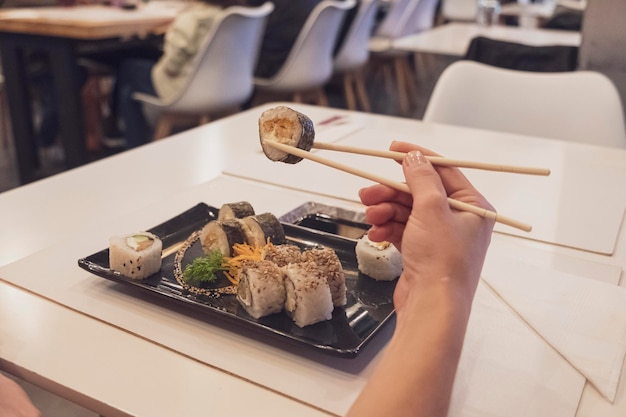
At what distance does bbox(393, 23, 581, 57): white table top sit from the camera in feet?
9.43

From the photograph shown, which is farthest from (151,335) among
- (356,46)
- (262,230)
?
(356,46)

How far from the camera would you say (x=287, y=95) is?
12.7 feet

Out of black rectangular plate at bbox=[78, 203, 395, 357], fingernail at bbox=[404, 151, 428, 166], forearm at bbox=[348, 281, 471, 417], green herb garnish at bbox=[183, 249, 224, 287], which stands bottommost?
black rectangular plate at bbox=[78, 203, 395, 357]

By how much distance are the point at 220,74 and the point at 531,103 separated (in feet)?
5.34

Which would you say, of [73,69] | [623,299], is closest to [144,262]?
[623,299]

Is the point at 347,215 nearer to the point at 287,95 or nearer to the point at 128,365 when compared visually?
the point at 128,365

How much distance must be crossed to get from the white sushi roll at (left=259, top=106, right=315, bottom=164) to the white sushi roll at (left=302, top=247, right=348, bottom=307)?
5.3 inches

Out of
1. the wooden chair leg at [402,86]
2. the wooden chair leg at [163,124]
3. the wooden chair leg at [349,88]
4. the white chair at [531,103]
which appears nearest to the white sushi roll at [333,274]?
the white chair at [531,103]

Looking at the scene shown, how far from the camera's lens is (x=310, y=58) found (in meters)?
3.69

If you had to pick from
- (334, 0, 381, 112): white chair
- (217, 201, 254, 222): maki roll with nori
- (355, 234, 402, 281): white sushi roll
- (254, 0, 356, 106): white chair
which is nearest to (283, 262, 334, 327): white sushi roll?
A: (355, 234, 402, 281): white sushi roll

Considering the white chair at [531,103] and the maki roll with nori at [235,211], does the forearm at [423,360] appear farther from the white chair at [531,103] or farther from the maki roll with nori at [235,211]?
the white chair at [531,103]

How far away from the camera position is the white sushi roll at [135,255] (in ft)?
2.88

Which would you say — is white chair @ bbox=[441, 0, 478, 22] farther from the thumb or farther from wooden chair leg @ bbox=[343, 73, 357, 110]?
the thumb

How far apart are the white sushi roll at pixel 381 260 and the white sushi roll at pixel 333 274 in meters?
0.07
